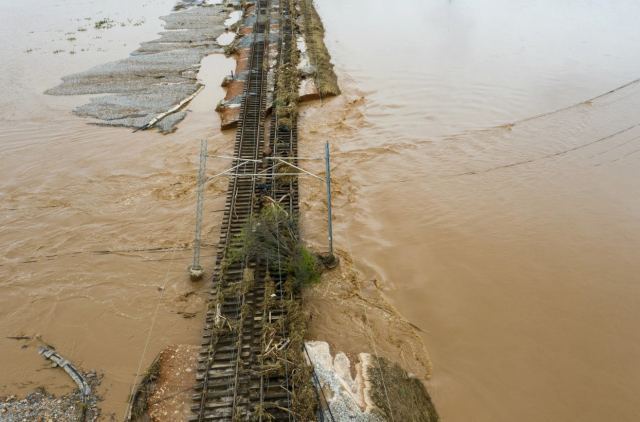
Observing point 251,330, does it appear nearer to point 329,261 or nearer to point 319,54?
point 329,261

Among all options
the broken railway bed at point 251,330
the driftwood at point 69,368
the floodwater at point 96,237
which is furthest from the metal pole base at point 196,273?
the driftwood at point 69,368

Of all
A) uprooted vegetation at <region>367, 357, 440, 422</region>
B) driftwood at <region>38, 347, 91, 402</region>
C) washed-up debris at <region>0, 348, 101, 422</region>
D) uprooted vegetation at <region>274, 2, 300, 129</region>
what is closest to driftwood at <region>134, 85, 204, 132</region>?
uprooted vegetation at <region>274, 2, 300, 129</region>

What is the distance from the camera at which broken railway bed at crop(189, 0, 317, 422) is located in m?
7.89

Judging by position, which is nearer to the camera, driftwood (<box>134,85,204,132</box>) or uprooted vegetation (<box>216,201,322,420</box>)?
uprooted vegetation (<box>216,201,322,420</box>)

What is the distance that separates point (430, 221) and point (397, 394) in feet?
19.0

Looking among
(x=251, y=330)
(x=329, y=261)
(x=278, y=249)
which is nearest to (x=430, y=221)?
(x=329, y=261)

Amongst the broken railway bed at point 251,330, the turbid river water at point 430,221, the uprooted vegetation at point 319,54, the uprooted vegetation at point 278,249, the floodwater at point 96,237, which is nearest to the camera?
the broken railway bed at point 251,330

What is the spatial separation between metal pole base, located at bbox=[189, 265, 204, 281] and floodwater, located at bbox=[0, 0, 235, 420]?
0.72ft

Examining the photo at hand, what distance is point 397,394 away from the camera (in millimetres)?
8148

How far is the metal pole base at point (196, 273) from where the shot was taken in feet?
35.2

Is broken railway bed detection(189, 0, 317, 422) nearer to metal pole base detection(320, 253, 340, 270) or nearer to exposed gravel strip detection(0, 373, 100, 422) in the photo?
metal pole base detection(320, 253, 340, 270)

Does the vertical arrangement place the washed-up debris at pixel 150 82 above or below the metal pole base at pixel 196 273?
above

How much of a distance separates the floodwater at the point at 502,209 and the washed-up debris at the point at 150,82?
6.26 meters

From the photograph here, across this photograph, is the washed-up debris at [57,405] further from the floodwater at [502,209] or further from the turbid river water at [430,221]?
the floodwater at [502,209]
